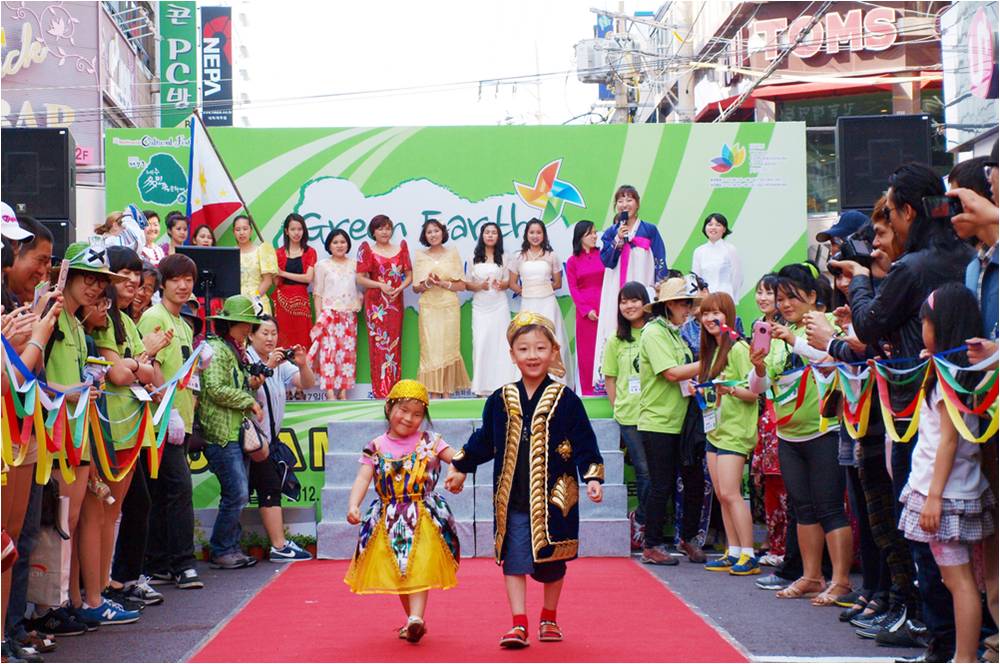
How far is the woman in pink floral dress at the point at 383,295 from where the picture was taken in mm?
12656

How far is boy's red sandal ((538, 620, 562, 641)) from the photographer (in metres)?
5.80

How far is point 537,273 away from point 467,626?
6.43m

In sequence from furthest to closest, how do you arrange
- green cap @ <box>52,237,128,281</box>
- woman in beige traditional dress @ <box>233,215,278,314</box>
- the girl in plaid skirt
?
woman in beige traditional dress @ <box>233,215,278,314</box>, green cap @ <box>52,237,128,281</box>, the girl in plaid skirt

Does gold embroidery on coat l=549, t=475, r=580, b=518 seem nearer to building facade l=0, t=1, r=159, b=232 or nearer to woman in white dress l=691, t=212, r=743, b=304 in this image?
woman in white dress l=691, t=212, r=743, b=304

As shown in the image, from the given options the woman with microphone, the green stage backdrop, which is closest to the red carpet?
the woman with microphone

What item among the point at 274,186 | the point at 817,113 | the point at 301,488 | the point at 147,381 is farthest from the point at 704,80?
the point at 147,381

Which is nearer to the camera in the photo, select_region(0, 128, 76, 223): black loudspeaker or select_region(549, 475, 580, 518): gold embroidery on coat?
select_region(549, 475, 580, 518): gold embroidery on coat

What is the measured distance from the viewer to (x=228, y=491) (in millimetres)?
8883

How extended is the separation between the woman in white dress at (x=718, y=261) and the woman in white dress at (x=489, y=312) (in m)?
1.94

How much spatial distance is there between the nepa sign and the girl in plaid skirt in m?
27.5

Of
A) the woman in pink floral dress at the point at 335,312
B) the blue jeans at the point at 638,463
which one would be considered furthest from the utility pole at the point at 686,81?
the blue jeans at the point at 638,463

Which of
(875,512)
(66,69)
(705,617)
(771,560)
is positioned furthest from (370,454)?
(66,69)

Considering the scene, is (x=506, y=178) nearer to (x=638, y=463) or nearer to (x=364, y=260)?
(x=364, y=260)

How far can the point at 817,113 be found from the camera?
32.0 meters
